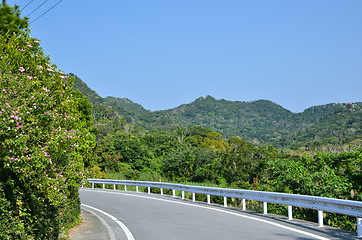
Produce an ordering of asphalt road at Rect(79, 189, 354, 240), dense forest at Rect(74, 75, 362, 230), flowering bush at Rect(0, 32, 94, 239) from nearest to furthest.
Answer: flowering bush at Rect(0, 32, 94, 239) < asphalt road at Rect(79, 189, 354, 240) < dense forest at Rect(74, 75, 362, 230)

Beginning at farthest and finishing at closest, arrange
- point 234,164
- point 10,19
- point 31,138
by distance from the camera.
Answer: point 234,164 → point 10,19 → point 31,138

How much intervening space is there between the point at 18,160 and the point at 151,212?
381 inches

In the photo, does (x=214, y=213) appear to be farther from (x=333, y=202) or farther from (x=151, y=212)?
(x=333, y=202)

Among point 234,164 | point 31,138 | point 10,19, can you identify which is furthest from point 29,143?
point 234,164

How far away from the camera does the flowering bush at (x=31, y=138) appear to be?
260 inches

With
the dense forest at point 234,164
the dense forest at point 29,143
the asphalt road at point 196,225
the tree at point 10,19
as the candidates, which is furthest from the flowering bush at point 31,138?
the dense forest at point 234,164

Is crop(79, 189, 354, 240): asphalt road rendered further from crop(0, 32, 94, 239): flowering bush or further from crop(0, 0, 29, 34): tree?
crop(0, 0, 29, 34): tree

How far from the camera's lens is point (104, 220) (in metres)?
14.1

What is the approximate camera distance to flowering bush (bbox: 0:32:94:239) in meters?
6.60

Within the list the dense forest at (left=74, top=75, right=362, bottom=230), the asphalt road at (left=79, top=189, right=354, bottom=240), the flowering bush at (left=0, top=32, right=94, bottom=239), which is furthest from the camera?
the dense forest at (left=74, top=75, right=362, bottom=230)

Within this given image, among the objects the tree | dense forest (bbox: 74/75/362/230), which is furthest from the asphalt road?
the tree

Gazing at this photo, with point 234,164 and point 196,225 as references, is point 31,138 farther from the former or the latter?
point 234,164

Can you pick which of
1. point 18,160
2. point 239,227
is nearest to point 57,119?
point 18,160

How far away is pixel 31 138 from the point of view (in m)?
6.85
